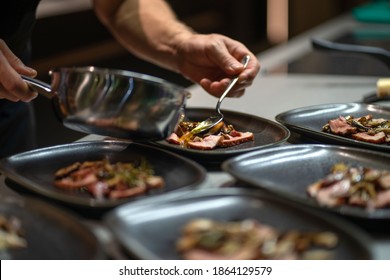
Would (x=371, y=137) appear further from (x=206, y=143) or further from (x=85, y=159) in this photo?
(x=85, y=159)

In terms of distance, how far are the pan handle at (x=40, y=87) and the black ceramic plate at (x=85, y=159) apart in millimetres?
121

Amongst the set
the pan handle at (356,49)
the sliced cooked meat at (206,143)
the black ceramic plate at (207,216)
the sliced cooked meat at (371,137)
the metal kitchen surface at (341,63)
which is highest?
the black ceramic plate at (207,216)

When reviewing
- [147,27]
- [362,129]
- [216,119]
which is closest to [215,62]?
[216,119]

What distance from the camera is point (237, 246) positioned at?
989 millimetres

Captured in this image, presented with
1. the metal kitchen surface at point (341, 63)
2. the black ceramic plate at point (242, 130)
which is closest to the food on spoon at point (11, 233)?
the black ceramic plate at point (242, 130)

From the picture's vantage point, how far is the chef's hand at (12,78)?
139 cm

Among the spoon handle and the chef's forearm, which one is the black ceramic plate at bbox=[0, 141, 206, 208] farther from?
the chef's forearm

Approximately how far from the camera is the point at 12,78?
55.1 inches

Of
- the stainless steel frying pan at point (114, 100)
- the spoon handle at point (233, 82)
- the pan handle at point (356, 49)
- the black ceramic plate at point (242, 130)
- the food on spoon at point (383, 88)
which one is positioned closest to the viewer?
the stainless steel frying pan at point (114, 100)

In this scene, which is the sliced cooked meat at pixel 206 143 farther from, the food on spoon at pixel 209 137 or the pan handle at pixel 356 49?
the pan handle at pixel 356 49

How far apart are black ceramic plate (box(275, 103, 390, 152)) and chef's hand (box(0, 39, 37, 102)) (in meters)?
0.62

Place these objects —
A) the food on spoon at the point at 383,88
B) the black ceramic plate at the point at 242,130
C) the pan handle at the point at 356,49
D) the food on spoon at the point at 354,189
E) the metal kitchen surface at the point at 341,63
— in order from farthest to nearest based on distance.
Answer: 1. the metal kitchen surface at the point at 341,63
2. the pan handle at the point at 356,49
3. the food on spoon at the point at 383,88
4. the black ceramic plate at the point at 242,130
5. the food on spoon at the point at 354,189

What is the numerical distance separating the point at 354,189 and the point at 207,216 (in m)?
0.28

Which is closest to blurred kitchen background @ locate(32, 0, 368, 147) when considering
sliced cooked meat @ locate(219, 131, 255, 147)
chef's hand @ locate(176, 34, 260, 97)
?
chef's hand @ locate(176, 34, 260, 97)
